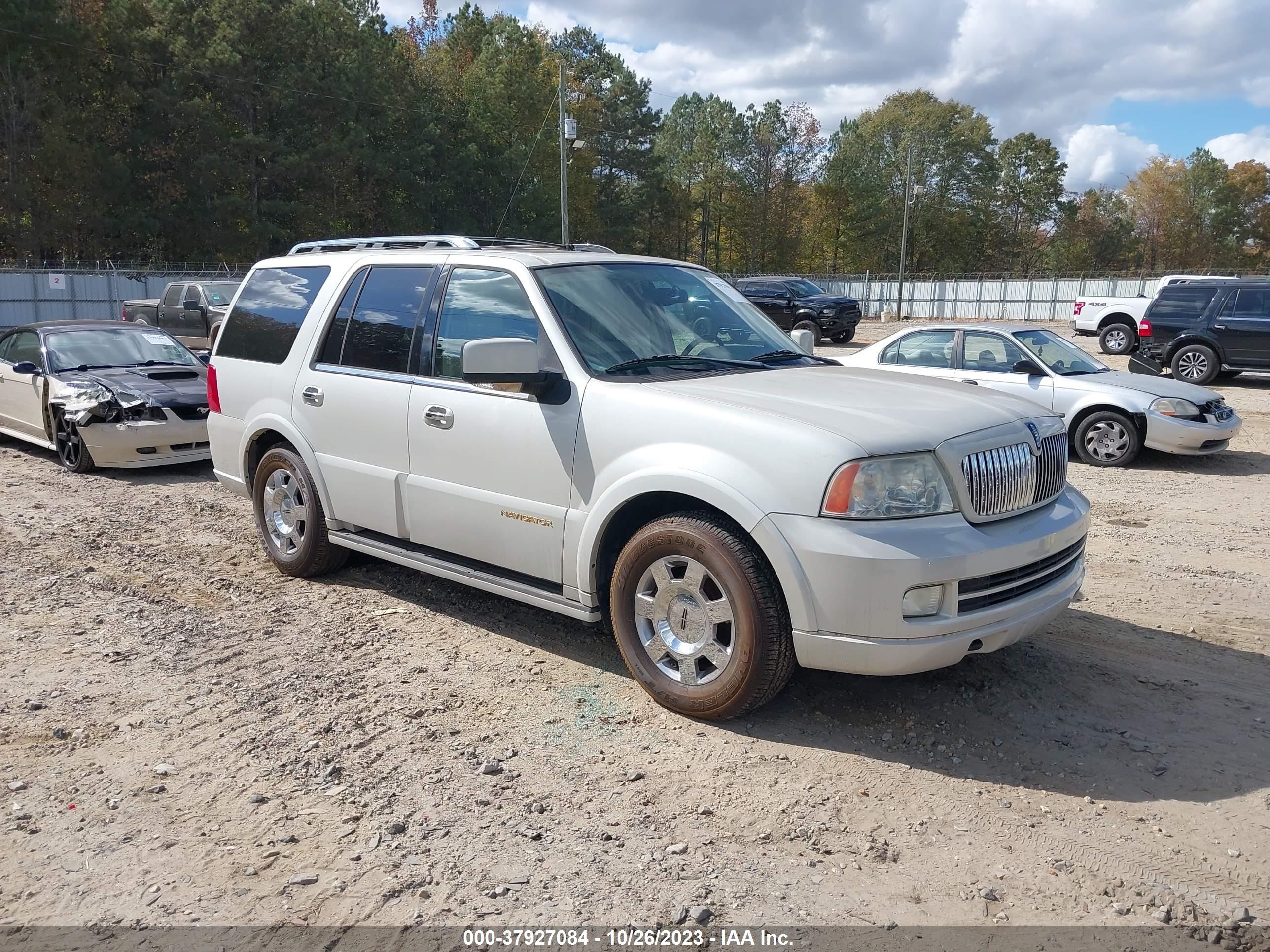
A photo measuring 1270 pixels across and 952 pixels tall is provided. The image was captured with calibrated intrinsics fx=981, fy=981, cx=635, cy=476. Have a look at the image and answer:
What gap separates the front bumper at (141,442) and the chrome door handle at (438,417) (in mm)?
5389

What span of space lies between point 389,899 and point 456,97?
63.8m

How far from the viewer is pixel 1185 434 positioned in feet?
32.8

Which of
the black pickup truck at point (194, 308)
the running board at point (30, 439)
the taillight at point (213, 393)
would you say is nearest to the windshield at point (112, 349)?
the running board at point (30, 439)

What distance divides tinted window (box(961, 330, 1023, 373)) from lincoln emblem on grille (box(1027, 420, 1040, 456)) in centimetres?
671

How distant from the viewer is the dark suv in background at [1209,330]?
53.6ft

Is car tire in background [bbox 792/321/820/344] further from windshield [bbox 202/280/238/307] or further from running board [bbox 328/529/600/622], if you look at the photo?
running board [bbox 328/529/600/622]

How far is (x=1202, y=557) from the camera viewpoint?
22.5 feet

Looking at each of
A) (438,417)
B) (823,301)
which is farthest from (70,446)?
(823,301)

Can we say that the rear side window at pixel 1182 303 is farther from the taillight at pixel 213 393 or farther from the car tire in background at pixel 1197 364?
the taillight at pixel 213 393

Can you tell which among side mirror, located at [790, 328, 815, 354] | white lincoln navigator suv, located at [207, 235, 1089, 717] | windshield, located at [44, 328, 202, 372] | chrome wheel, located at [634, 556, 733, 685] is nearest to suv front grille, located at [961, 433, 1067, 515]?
white lincoln navigator suv, located at [207, 235, 1089, 717]

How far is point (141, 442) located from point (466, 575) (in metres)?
6.14

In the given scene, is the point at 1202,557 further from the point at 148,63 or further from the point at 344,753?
the point at 148,63

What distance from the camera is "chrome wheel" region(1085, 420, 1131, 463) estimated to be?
404 inches

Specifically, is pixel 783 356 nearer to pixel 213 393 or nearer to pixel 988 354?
pixel 213 393
